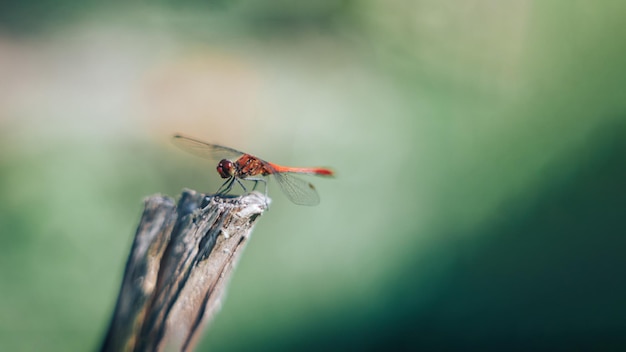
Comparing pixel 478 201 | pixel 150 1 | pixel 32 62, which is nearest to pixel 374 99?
pixel 478 201

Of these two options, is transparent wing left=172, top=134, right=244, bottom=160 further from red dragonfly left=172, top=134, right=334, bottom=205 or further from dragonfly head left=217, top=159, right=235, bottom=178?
dragonfly head left=217, top=159, right=235, bottom=178

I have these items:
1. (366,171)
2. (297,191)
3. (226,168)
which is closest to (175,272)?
(226,168)

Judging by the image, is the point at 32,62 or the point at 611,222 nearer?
the point at 611,222

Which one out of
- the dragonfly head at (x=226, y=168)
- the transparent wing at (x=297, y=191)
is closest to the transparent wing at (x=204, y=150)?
the dragonfly head at (x=226, y=168)

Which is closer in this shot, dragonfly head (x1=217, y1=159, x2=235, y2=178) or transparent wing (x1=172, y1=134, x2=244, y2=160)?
dragonfly head (x1=217, y1=159, x2=235, y2=178)

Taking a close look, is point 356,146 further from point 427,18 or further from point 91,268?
point 91,268

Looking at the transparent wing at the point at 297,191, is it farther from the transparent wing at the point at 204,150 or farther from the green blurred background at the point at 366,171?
the green blurred background at the point at 366,171

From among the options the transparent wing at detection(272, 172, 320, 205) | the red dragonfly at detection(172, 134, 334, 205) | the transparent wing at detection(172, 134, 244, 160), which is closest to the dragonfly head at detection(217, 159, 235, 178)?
the red dragonfly at detection(172, 134, 334, 205)
